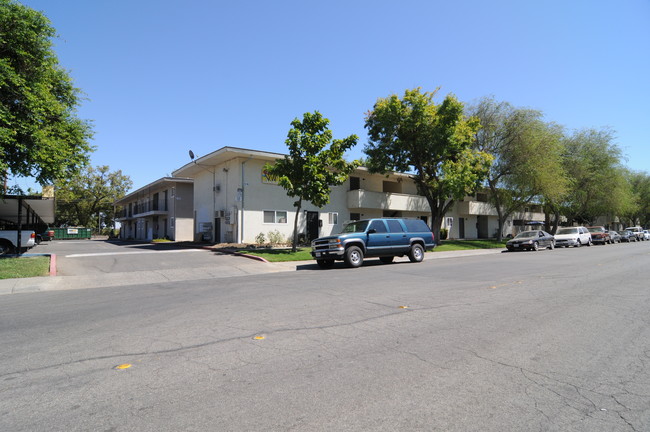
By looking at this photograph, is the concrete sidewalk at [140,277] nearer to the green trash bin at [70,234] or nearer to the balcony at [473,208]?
the balcony at [473,208]

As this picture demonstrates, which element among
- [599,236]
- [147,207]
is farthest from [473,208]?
[147,207]

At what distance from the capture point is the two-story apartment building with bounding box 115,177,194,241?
3306cm

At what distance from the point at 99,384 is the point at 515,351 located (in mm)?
4546

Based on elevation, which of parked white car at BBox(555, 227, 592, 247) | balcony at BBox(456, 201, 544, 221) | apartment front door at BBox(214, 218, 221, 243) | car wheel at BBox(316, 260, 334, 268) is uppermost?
balcony at BBox(456, 201, 544, 221)

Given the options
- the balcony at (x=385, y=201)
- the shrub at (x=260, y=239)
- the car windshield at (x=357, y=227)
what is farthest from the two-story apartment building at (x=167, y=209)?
the car windshield at (x=357, y=227)

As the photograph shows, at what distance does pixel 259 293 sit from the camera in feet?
28.5

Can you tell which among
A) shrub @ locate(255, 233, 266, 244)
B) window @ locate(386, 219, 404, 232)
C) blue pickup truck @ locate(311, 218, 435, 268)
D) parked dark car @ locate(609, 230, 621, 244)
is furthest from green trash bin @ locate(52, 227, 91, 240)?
parked dark car @ locate(609, 230, 621, 244)

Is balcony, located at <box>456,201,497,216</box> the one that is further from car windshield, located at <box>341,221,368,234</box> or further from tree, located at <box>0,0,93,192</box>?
tree, located at <box>0,0,93,192</box>

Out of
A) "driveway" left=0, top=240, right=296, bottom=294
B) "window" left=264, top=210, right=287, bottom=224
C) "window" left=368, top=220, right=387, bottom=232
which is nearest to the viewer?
"driveway" left=0, top=240, right=296, bottom=294

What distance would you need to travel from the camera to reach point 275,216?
24875 millimetres

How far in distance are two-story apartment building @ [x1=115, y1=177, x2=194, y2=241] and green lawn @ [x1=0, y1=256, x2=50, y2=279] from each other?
59.1 ft

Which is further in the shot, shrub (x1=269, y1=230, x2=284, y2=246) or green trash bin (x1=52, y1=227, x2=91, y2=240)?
green trash bin (x1=52, y1=227, x2=91, y2=240)

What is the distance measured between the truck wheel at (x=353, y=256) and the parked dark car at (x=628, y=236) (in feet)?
134

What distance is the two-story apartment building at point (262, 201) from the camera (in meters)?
23.5
